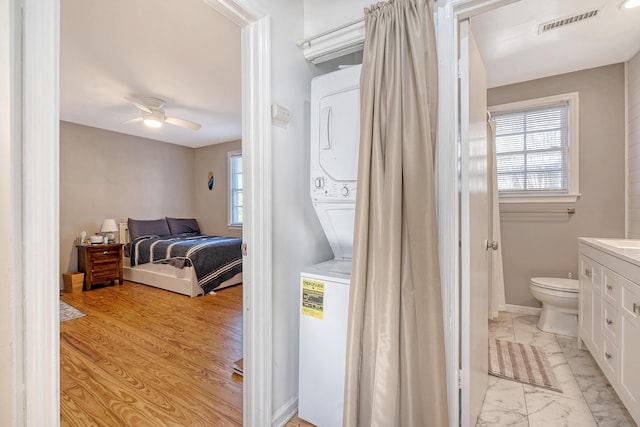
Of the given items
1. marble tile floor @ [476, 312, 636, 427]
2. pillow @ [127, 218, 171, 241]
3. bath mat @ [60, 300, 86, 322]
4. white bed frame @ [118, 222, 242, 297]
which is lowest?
marble tile floor @ [476, 312, 636, 427]

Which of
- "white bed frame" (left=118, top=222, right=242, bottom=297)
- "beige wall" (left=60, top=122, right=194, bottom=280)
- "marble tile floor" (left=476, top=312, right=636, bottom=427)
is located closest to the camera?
"marble tile floor" (left=476, top=312, right=636, bottom=427)

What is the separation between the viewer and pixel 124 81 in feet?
9.90

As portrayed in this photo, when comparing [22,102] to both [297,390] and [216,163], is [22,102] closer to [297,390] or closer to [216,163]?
[297,390]

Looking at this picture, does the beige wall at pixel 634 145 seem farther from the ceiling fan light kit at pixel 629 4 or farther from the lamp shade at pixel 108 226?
the lamp shade at pixel 108 226

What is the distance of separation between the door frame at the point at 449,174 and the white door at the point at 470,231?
56 millimetres

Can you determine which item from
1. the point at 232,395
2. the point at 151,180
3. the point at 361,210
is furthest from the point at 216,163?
the point at 361,210

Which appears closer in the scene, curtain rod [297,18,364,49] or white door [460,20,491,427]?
white door [460,20,491,427]

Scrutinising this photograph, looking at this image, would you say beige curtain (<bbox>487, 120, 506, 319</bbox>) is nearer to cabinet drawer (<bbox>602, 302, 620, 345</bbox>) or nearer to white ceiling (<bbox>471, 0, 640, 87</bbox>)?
white ceiling (<bbox>471, 0, 640, 87</bbox>)

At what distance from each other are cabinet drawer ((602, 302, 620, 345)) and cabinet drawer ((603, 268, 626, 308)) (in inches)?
1.6

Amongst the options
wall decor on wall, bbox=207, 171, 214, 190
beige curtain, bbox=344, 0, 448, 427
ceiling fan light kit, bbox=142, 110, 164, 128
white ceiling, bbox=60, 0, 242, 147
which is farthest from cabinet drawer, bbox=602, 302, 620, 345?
wall decor on wall, bbox=207, 171, 214, 190

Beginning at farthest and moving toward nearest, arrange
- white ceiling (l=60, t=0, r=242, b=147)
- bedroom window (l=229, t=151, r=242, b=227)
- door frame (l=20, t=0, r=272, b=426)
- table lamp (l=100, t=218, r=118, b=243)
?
bedroom window (l=229, t=151, r=242, b=227)
table lamp (l=100, t=218, r=118, b=243)
white ceiling (l=60, t=0, r=242, b=147)
door frame (l=20, t=0, r=272, b=426)

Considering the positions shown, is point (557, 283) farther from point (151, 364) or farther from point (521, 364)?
point (151, 364)

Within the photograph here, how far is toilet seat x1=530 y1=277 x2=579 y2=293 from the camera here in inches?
99.3

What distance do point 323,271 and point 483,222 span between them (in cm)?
97
